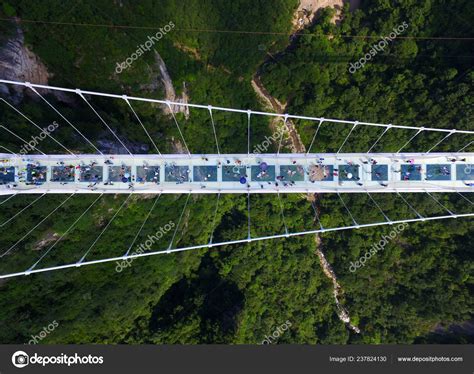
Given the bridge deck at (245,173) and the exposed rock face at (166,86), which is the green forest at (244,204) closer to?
the exposed rock face at (166,86)

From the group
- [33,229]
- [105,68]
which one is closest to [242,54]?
[105,68]

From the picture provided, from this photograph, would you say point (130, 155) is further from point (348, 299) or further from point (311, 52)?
point (348, 299)

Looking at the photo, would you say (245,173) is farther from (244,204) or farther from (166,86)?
(166,86)

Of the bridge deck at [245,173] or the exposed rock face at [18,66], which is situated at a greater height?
the exposed rock face at [18,66]

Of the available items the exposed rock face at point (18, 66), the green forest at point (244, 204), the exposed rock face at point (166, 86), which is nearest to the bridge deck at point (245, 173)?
the green forest at point (244, 204)

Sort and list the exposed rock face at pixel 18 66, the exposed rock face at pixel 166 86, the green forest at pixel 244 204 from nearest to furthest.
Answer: the exposed rock face at pixel 18 66, the green forest at pixel 244 204, the exposed rock face at pixel 166 86

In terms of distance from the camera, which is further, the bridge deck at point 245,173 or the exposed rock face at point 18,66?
A: the bridge deck at point 245,173

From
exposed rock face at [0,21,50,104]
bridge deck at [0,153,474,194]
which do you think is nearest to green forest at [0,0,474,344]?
exposed rock face at [0,21,50,104]
